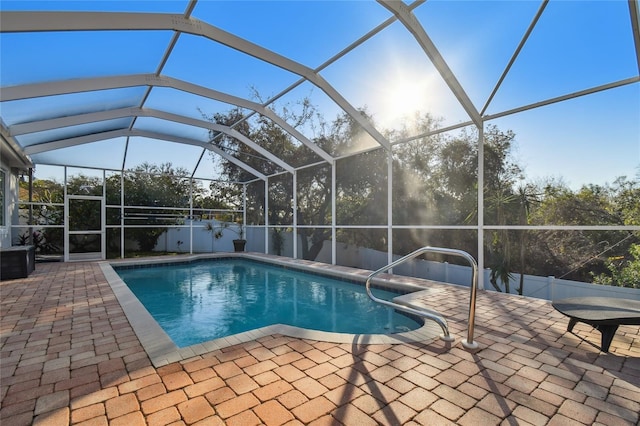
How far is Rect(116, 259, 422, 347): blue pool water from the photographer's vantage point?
15.8ft

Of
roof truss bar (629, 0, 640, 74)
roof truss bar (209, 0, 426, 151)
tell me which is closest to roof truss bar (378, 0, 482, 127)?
roof truss bar (209, 0, 426, 151)

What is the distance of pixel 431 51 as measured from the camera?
15.4 feet

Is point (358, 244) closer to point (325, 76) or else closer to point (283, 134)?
point (283, 134)

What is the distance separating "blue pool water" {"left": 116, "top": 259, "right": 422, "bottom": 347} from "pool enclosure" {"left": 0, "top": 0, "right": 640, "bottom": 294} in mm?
1979

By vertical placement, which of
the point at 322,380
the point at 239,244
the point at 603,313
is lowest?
the point at 322,380

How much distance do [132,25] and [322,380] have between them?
4.73m

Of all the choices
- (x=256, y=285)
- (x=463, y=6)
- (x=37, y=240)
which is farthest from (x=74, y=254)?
(x=463, y=6)

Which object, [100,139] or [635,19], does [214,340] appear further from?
[100,139]

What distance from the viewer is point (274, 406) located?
6.70ft

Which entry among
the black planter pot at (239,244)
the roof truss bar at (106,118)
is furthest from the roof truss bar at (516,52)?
the black planter pot at (239,244)

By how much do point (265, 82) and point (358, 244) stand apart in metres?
6.46

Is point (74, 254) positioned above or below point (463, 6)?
below

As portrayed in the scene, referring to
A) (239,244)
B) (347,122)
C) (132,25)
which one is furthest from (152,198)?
(132,25)

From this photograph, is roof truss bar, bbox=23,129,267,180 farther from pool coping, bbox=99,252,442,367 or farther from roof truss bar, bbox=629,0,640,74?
roof truss bar, bbox=629,0,640,74
